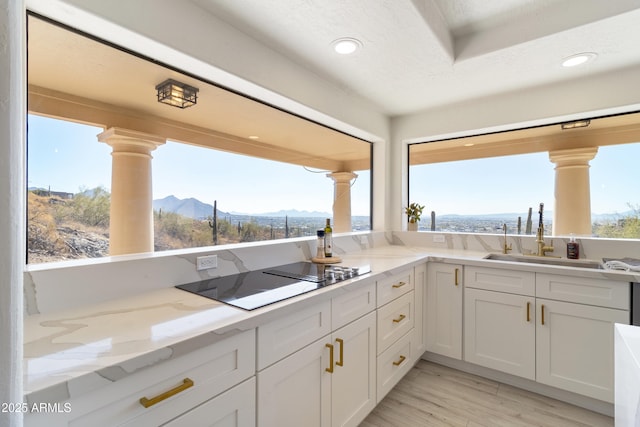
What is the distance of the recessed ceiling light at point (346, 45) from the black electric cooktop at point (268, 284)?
133cm

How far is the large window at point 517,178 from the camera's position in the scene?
7.16ft

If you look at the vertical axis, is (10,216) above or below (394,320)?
above

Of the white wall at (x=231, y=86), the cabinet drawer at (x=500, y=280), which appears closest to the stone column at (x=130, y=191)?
the white wall at (x=231, y=86)

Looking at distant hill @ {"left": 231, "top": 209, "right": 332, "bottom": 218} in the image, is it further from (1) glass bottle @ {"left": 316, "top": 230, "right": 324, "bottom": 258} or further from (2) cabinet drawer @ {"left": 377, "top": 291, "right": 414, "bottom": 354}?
(2) cabinet drawer @ {"left": 377, "top": 291, "right": 414, "bottom": 354}

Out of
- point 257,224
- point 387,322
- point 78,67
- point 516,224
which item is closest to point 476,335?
point 387,322

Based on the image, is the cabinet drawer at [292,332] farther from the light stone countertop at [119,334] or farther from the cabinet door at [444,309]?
the cabinet door at [444,309]

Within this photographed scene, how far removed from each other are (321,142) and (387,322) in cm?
158

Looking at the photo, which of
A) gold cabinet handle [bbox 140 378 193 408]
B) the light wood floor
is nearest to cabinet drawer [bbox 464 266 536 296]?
the light wood floor

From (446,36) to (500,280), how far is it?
5.46 ft

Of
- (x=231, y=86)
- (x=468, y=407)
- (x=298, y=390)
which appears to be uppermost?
(x=231, y=86)

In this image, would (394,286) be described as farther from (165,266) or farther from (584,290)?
(165,266)

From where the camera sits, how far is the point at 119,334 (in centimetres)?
84

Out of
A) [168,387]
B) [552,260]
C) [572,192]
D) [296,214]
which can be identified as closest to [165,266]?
[168,387]

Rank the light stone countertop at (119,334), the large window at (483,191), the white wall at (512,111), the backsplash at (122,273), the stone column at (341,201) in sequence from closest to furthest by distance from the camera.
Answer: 1. the light stone countertop at (119,334)
2. the backsplash at (122,273)
3. the white wall at (512,111)
4. the large window at (483,191)
5. the stone column at (341,201)
